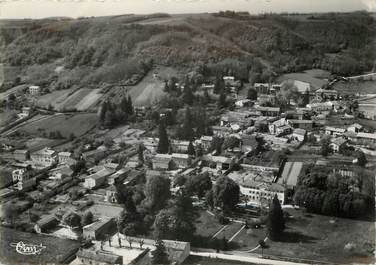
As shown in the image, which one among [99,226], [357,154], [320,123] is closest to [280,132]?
[320,123]

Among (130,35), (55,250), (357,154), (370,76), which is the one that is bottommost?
(55,250)

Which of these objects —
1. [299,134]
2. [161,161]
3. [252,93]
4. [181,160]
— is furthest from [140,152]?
[299,134]

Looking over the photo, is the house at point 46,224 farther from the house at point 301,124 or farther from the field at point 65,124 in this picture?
the house at point 301,124

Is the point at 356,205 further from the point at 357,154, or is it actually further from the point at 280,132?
the point at 280,132

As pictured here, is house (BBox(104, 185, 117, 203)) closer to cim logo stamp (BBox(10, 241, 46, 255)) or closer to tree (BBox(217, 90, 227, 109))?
cim logo stamp (BBox(10, 241, 46, 255))

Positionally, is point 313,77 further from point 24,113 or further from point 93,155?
point 24,113

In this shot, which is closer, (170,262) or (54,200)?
(170,262)
